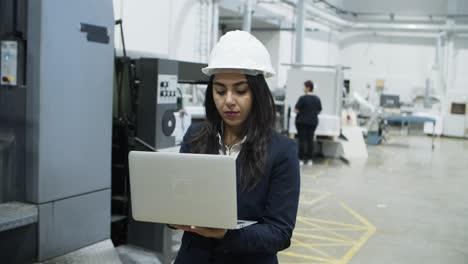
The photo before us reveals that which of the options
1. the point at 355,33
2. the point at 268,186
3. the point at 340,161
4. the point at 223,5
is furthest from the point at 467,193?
the point at 355,33

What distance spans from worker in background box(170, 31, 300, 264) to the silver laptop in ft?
0.19

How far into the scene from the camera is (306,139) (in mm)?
8320

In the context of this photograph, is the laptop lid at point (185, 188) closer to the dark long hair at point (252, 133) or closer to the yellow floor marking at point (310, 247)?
the dark long hair at point (252, 133)

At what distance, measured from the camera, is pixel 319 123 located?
8672 mm

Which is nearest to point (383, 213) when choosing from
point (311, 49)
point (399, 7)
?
point (311, 49)

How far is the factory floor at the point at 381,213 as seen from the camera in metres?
4.16

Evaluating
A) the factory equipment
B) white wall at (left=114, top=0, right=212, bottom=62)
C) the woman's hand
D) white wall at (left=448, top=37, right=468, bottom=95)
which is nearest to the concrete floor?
white wall at (left=114, top=0, right=212, bottom=62)

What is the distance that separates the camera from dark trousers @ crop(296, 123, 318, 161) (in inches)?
322

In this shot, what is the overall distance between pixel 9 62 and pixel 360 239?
3480 mm

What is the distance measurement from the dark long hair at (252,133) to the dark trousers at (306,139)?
6761 mm

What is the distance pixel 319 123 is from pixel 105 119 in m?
6.46

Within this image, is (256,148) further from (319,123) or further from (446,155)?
(446,155)

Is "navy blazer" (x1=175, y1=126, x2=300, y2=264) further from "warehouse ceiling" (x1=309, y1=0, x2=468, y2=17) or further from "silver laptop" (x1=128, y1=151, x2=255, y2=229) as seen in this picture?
"warehouse ceiling" (x1=309, y1=0, x2=468, y2=17)

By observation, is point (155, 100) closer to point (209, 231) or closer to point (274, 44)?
point (209, 231)
